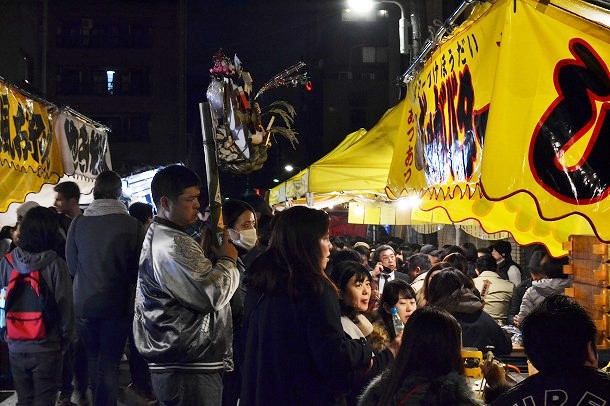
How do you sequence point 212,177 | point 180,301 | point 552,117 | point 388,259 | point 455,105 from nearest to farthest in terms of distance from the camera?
point 552,117 → point 180,301 → point 455,105 → point 212,177 → point 388,259

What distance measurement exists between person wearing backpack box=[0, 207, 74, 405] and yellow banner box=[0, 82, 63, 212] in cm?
63

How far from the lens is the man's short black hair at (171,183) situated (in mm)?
4688

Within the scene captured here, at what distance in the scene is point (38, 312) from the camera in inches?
253

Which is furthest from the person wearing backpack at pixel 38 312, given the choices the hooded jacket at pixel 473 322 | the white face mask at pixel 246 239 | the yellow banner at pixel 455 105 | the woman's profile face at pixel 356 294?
the hooded jacket at pixel 473 322

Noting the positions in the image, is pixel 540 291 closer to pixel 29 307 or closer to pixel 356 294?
pixel 356 294

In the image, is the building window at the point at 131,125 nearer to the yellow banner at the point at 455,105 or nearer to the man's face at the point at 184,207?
the yellow banner at the point at 455,105

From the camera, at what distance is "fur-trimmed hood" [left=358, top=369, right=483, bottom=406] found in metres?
3.37

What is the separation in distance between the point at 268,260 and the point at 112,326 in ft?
10.4

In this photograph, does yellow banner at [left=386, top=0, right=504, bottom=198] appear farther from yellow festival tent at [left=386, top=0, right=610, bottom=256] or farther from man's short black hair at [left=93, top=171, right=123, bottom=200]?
man's short black hair at [left=93, top=171, right=123, bottom=200]

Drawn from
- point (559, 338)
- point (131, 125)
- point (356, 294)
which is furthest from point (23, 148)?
point (131, 125)

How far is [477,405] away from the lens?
3.38 m

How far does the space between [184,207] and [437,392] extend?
217 cm

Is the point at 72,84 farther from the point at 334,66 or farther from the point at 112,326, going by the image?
the point at 112,326

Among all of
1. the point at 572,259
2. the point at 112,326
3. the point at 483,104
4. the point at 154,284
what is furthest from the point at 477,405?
the point at 572,259
